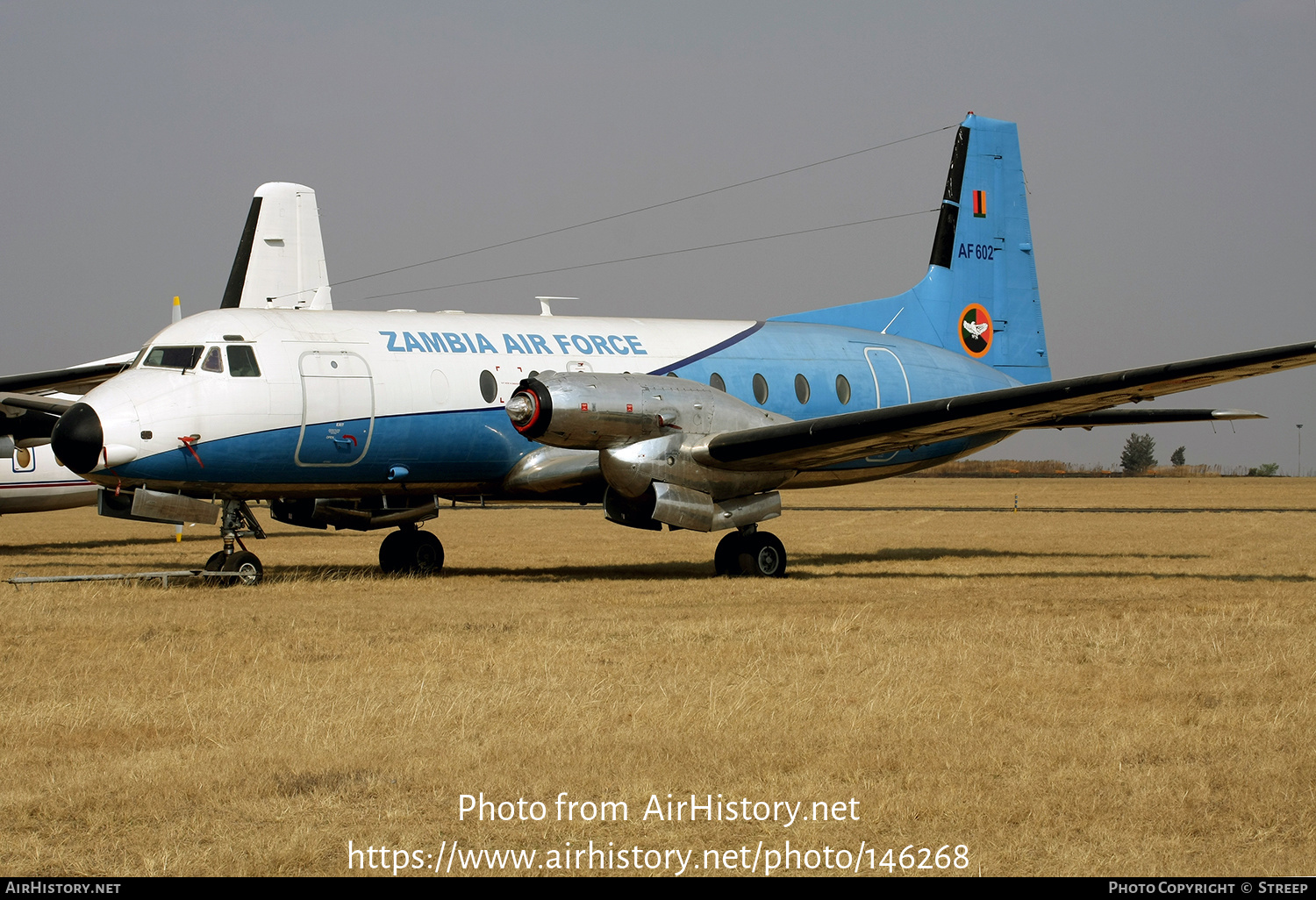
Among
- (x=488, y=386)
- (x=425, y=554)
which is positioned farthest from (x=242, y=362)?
(x=425, y=554)

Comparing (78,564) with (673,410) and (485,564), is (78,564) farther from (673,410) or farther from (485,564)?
(673,410)

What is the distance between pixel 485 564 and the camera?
63.1ft

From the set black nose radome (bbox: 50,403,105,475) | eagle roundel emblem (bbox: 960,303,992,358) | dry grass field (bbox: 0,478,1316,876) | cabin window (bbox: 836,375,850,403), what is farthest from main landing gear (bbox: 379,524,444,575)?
eagle roundel emblem (bbox: 960,303,992,358)

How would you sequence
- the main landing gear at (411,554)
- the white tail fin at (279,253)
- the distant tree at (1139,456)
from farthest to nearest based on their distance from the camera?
the distant tree at (1139,456) → the white tail fin at (279,253) → the main landing gear at (411,554)

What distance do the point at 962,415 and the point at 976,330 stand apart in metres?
7.54

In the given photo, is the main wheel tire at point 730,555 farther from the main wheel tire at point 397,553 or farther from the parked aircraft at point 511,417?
the main wheel tire at point 397,553

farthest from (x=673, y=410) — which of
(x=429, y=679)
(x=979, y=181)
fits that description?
(x=979, y=181)

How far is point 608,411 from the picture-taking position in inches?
594

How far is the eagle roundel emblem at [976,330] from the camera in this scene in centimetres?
2170

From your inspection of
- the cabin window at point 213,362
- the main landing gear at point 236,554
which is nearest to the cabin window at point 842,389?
the main landing gear at point 236,554

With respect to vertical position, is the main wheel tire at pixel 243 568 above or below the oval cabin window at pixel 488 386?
below

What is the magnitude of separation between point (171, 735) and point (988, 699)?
4815mm

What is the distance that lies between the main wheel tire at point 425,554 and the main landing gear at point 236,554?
103 inches

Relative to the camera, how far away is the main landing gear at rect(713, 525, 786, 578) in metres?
16.5
